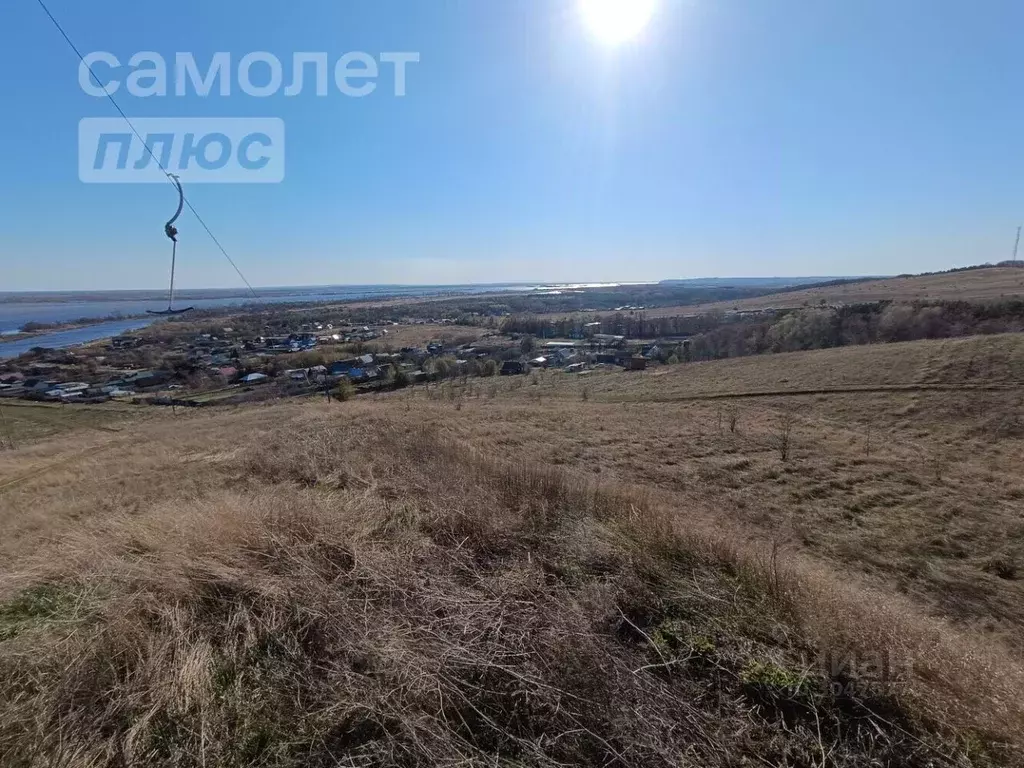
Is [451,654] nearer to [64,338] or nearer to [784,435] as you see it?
[784,435]

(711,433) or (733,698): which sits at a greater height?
(733,698)

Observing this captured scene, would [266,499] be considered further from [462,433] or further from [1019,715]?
[462,433]

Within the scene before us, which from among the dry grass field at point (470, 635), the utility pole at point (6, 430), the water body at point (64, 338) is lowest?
the utility pole at point (6, 430)

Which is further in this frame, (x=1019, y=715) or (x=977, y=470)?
(x=977, y=470)

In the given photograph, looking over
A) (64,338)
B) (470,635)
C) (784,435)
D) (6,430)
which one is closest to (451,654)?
(470,635)

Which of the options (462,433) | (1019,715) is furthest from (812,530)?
(462,433)

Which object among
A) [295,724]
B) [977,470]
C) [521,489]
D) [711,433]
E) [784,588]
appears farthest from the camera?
[711,433]

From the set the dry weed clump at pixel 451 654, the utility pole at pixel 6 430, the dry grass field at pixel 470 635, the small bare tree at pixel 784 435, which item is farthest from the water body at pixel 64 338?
the dry weed clump at pixel 451 654

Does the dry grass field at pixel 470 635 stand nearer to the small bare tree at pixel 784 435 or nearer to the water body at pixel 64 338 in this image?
the small bare tree at pixel 784 435
